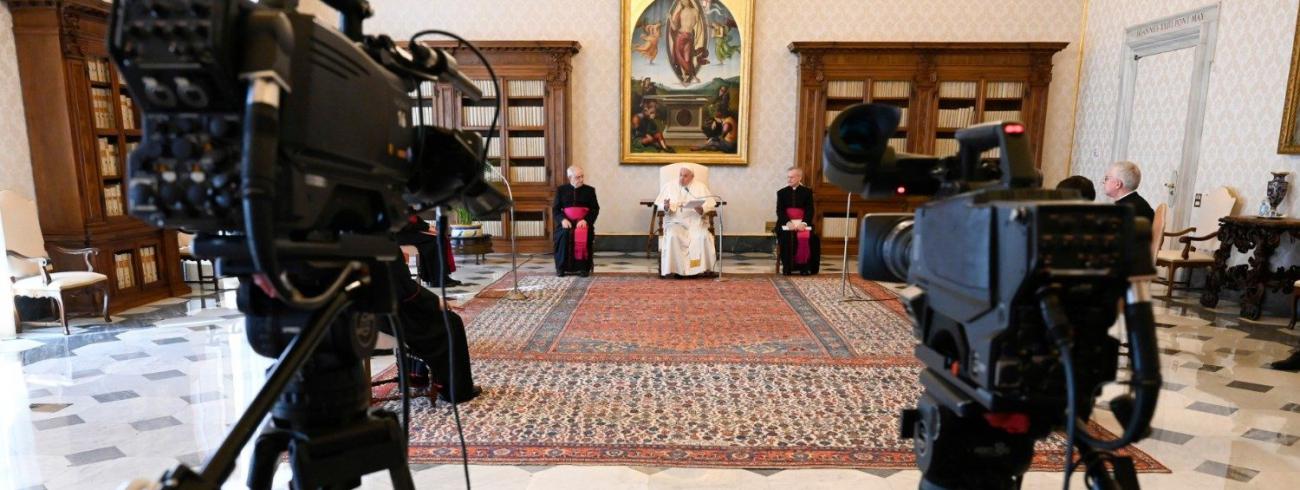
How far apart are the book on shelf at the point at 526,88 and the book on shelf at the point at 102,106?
3.99 m

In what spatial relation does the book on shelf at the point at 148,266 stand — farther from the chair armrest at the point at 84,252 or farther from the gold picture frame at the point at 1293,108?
the gold picture frame at the point at 1293,108

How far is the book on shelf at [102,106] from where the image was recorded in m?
5.06

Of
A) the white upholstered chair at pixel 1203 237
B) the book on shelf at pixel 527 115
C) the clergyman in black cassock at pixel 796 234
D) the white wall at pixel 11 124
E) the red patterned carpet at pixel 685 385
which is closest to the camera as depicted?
the red patterned carpet at pixel 685 385

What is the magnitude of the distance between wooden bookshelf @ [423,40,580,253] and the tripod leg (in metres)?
7.27

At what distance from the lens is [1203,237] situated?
5.56 m

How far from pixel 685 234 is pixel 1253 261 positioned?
466cm

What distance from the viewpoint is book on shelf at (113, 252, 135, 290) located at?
5242 millimetres

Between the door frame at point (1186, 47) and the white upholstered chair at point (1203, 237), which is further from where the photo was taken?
the door frame at point (1186, 47)

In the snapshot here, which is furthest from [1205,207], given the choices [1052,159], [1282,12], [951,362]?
[951,362]

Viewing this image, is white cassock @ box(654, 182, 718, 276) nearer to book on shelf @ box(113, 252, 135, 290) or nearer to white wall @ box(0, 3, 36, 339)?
book on shelf @ box(113, 252, 135, 290)

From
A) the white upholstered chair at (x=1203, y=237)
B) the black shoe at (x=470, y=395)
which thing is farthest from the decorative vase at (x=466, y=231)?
the white upholstered chair at (x=1203, y=237)

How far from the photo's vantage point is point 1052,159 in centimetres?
847

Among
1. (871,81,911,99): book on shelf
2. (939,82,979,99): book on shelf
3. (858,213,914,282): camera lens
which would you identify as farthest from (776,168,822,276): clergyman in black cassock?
(858,213,914,282): camera lens

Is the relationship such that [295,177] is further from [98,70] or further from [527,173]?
[527,173]
